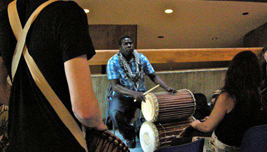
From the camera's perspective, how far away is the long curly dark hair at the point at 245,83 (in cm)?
159

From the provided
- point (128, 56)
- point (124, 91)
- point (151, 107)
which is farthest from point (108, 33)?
point (151, 107)

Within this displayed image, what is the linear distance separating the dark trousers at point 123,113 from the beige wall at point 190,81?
653 mm

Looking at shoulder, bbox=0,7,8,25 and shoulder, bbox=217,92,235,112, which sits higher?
shoulder, bbox=0,7,8,25

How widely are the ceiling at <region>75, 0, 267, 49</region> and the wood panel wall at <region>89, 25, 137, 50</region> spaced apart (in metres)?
0.27

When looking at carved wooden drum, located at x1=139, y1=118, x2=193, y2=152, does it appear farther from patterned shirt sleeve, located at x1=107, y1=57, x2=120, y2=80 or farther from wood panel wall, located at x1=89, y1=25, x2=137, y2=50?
wood panel wall, located at x1=89, y1=25, x2=137, y2=50

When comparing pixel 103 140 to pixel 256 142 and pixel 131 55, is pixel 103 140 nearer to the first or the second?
pixel 256 142

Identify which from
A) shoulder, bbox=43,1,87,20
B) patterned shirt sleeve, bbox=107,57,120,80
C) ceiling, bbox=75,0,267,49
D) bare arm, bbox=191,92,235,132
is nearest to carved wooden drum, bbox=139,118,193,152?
patterned shirt sleeve, bbox=107,57,120,80

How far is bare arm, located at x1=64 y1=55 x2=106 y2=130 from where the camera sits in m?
0.81

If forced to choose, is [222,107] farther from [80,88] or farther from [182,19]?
[182,19]

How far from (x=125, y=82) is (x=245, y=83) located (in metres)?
1.51

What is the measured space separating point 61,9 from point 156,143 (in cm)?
190

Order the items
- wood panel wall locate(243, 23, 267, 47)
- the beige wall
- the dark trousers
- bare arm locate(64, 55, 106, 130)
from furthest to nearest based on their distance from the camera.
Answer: wood panel wall locate(243, 23, 267, 47) → the beige wall → the dark trousers → bare arm locate(64, 55, 106, 130)

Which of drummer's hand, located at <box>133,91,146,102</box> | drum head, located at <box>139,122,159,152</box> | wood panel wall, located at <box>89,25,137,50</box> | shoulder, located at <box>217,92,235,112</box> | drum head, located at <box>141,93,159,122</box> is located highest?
wood panel wall, located at <box>89,25,137,50</box>

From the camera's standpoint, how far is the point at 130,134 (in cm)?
271
